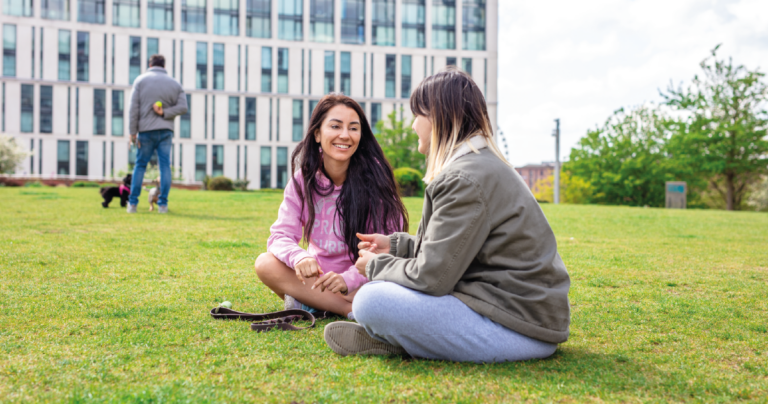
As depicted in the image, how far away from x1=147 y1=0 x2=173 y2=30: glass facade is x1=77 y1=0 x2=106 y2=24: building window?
12.1 ft

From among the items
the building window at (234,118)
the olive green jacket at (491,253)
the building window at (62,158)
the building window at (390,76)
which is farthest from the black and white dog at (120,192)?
Result: the building window at (390,76)

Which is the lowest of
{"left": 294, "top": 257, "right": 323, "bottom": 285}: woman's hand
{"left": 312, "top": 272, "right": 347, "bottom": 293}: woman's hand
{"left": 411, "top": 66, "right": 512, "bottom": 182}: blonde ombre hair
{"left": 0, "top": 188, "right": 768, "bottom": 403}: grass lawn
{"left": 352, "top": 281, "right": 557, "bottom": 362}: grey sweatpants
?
{"left": 0, "top": 188, "right": 768, "bottom": 403}: grass lawn

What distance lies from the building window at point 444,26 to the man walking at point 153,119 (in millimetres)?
45660

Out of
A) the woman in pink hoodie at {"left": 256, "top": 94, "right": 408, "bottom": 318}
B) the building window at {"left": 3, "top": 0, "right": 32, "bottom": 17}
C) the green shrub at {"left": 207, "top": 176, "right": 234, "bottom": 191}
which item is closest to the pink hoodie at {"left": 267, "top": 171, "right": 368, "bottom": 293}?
the woman in pink hoodie at {"left": 256, "top": 94, "right": 408, "bottom": 318}

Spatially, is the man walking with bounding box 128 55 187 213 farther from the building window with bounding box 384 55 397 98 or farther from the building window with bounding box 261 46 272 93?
the building window with bounding box 384 55 397 98

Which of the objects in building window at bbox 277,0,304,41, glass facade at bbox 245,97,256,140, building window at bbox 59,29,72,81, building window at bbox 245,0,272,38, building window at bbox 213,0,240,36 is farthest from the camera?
glass facade at bbox 245,97,256,140

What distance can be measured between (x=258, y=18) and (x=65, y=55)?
15.9 m

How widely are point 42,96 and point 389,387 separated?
51.9 metres

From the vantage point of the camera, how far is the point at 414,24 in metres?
52.1

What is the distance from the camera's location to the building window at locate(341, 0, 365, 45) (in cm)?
5069

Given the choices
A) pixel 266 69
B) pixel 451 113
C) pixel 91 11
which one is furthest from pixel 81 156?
pixel 451 113

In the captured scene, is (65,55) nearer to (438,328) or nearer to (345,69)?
(345,69)

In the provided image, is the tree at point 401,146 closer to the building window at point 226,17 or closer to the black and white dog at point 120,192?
the building window at point 226,17

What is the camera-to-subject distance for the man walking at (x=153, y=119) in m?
9.20
